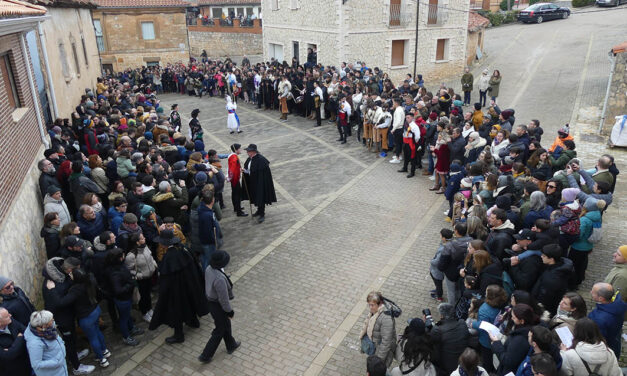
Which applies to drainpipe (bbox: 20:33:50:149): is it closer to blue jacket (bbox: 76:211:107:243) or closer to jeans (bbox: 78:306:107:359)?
blue jacket (bbox: 76:211:107:243)

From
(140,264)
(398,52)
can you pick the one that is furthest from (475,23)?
(140,264)

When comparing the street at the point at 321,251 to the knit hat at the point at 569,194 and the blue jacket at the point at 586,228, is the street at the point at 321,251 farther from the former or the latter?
the knit hat at the point at 569,194

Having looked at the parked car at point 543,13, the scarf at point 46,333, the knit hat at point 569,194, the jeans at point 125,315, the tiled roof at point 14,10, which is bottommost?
the jeans at point 125,315

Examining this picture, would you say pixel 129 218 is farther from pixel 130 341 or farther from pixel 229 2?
pixel 229 2

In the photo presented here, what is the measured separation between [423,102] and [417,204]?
12.9 feet

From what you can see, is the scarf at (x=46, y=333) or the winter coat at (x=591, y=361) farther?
the scarf at (x=46, y=333)

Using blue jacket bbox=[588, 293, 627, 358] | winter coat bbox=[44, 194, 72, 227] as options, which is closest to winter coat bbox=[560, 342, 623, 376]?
blue jacket bbox=[588, 293, 627, 358]

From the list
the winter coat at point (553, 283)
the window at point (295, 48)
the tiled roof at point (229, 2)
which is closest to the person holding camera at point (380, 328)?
the winter coat at point (553, 283)

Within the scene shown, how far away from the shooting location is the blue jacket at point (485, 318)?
5379mm

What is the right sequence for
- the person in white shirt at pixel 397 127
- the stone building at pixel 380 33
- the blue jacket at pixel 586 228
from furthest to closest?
the stone building at pixel 380 33, the person in white shirt at pixel 397 127, the blue jacket at pixel 586 228

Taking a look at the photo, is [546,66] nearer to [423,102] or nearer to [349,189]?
[423,102]

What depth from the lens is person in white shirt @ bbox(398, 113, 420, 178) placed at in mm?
12305

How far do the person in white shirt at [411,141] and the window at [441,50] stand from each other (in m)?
16.1

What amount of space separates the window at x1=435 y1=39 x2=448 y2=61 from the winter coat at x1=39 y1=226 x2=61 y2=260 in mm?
24242
